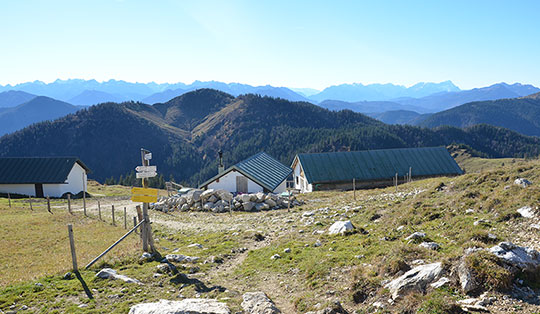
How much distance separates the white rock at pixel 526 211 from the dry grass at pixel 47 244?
1590 centimetres

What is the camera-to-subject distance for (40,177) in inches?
2319

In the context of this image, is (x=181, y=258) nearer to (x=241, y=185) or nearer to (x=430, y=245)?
(x=430, y=245)

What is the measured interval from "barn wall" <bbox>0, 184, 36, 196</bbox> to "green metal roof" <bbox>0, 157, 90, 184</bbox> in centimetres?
72

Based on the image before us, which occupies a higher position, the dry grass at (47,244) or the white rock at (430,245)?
the white rock at (430,245)

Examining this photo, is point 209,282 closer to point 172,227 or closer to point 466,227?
point 466,227

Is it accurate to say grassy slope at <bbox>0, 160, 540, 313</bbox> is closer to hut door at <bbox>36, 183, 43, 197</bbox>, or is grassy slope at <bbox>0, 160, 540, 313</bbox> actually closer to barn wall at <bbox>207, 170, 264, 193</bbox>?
barn wall at <bbox>207, 170, 264, 193</bbox>

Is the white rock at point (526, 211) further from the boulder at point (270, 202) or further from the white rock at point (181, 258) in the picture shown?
the boulder at point (270, 202)

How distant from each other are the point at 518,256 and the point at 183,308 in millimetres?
8407

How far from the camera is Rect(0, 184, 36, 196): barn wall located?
58.8 m

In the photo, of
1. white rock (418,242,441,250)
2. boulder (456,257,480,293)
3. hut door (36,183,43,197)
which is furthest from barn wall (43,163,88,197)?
boulder (456,257,480,293)

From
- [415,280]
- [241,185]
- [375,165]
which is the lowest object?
[241,185]

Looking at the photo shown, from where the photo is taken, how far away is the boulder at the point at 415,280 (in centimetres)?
823

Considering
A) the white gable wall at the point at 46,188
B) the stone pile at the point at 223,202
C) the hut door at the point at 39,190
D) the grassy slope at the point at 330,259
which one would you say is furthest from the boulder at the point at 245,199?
the hut door at the point at 39,190

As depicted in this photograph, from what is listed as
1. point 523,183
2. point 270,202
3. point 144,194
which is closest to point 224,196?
point 270,202
